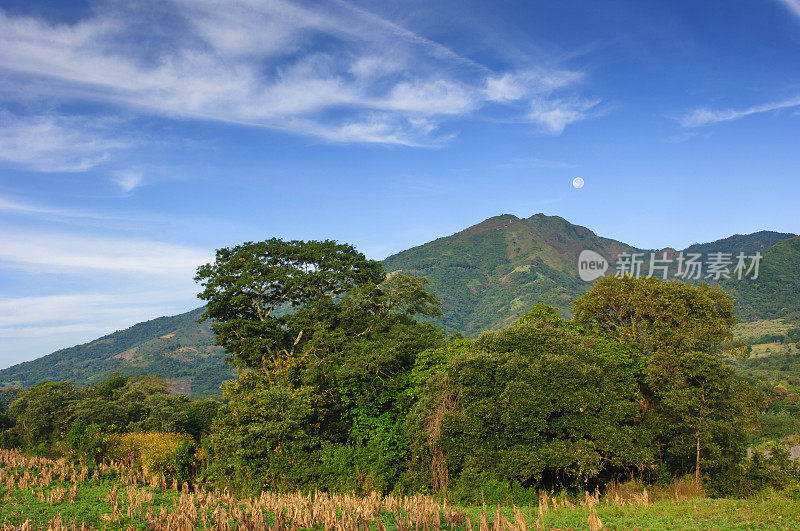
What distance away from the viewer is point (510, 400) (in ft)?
62.9

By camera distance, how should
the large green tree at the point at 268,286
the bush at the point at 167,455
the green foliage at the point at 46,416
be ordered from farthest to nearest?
1. the green foliage at the point at 46,416
2. the large green tree at the point at 268,286
3. the bush at the point at 167,455

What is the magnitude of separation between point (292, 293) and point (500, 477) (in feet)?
57.5

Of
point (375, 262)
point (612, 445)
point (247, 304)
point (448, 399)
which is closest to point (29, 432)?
point (247, 304)

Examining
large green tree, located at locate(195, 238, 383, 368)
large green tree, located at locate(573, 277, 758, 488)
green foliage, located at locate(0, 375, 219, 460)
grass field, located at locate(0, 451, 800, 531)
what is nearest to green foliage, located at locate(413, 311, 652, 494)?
grass field, located at locate(0, 451, 800, 531)

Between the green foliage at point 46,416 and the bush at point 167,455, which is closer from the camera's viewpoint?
the bush at point 167,455

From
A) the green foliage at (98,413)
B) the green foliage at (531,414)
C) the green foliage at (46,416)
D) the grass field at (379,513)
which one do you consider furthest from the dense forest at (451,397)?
the green foliage at (46,416)

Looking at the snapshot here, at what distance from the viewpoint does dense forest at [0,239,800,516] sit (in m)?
19.3

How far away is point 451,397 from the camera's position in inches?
831

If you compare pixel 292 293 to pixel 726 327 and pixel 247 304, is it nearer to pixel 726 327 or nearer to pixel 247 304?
pixel 247 304

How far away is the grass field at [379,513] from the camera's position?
12795mm

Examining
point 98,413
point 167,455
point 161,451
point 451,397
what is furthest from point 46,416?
point 451,397

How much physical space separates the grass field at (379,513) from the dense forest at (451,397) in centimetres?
218

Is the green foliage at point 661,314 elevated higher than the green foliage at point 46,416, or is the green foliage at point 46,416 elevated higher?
the green foliage at point 661,314

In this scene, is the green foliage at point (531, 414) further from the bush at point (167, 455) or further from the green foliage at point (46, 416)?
the green foliage at point (46, 416)
